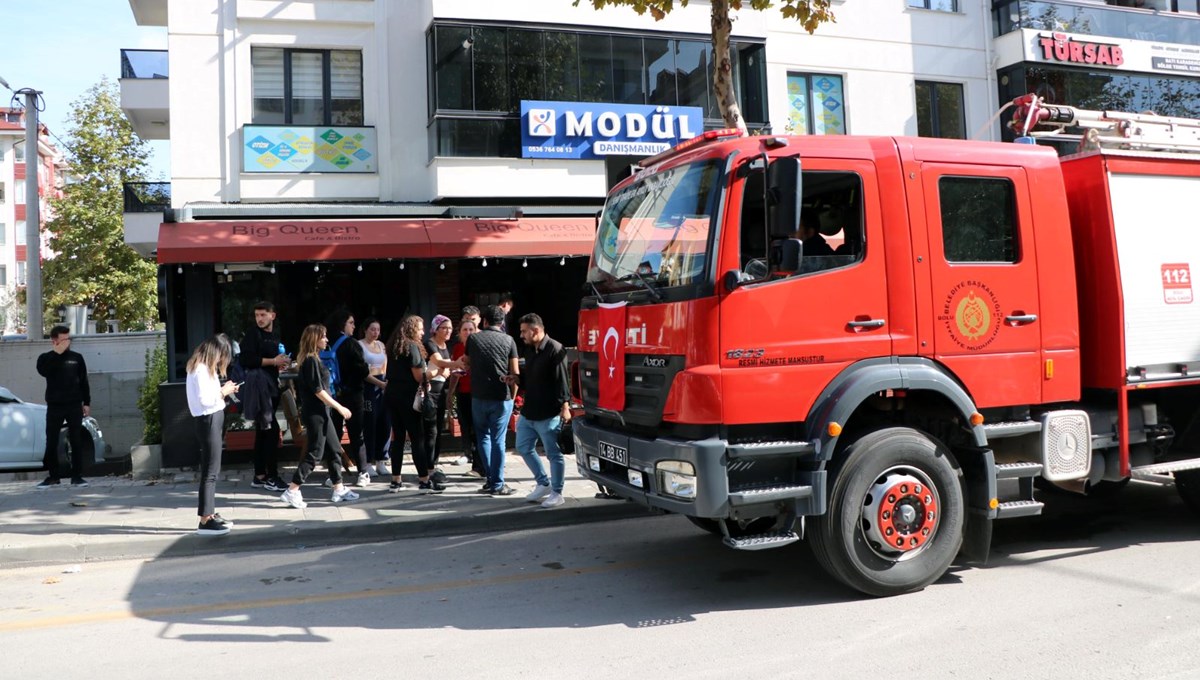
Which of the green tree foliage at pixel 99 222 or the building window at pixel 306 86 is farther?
the green tree foliage at pixel 99 222

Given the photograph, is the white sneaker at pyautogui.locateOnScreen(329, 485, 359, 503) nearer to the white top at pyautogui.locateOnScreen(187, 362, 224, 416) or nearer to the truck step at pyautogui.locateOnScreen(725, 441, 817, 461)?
the white top at pyautogui.locateOnScreen(187, 362, 224, 416)

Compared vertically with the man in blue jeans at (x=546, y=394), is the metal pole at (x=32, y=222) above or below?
above

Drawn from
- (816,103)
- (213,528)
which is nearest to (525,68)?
(816,103)

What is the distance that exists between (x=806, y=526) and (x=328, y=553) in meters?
4.03

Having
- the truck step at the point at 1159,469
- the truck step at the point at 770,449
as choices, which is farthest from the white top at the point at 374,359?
the truck step at the point at 1159,469

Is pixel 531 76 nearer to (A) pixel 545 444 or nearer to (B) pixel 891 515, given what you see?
(A) pixel 545 444

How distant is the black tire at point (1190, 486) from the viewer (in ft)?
22.6

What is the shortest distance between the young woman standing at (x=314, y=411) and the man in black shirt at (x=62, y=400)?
3.20 m

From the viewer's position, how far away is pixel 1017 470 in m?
5.73

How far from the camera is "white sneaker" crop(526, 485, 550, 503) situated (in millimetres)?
8602

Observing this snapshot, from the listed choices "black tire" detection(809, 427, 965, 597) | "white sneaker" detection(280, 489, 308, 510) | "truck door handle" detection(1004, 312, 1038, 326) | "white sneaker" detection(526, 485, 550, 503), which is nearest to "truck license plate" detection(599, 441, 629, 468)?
"black tire" detection(809, 427, 965, 597)

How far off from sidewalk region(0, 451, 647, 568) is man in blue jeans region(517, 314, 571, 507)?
0.40 metres

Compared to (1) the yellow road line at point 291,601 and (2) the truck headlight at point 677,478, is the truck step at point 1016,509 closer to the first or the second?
(2) the truck headlight at point 677,478

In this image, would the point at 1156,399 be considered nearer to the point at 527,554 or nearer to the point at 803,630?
the point at 803,630
